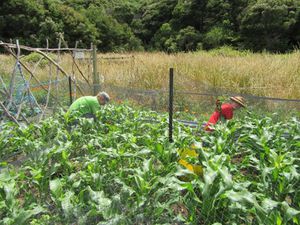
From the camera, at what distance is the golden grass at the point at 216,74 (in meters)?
7.54

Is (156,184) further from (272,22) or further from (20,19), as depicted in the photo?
(20,19)

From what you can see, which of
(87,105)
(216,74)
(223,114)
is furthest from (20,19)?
(223,114)

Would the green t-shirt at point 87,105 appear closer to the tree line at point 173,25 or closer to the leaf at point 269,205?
the leaf at point 269,205

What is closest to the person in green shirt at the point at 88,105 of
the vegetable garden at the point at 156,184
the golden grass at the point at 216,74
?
the vegetable garden at the point at 156,184

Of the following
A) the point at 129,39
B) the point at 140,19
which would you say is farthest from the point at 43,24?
the point at 140,19

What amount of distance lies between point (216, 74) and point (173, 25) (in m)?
20.0

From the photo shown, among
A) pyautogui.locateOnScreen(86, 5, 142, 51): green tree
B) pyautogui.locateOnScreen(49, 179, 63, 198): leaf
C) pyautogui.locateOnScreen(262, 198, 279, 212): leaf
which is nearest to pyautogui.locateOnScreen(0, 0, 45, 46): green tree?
pyautogui.locateOnScreen(86, 5, 142, 51): green tree

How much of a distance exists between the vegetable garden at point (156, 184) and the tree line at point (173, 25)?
15.8 metres

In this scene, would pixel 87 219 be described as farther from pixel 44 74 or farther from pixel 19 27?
pixel 19 27

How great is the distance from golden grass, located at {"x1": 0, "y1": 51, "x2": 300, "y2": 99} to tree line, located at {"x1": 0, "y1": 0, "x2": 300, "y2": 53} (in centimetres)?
987

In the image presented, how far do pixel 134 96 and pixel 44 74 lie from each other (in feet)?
14.7

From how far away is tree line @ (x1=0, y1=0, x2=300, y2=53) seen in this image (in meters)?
21.5

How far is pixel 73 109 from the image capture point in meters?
5.39

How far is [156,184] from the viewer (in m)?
2.74
